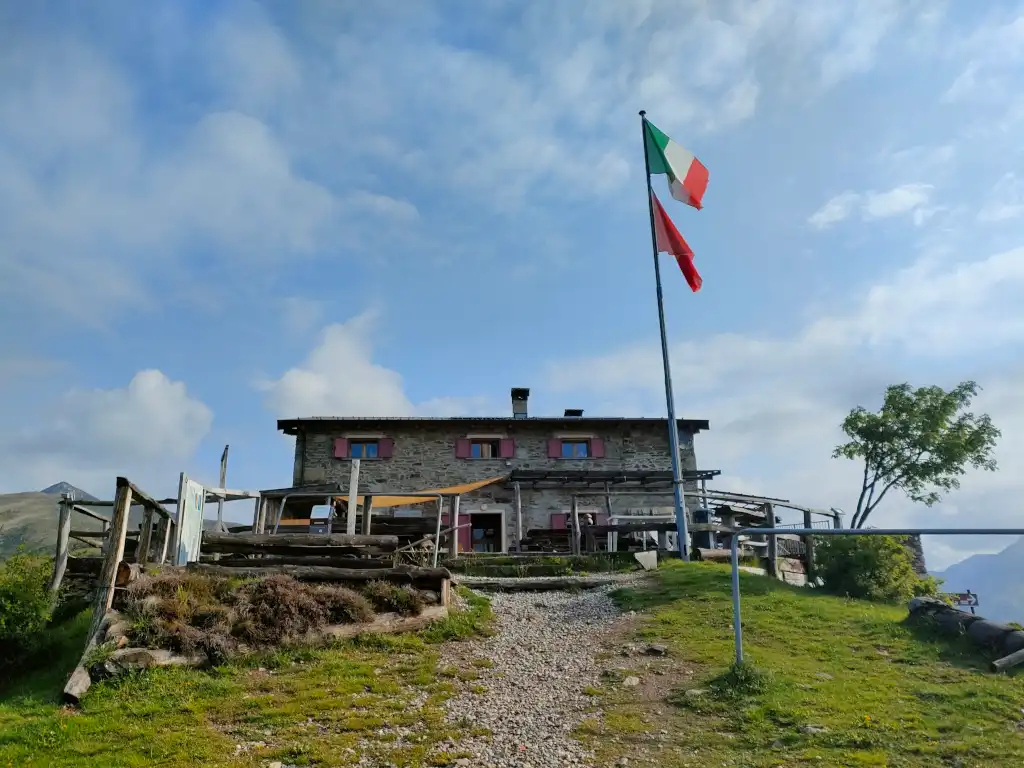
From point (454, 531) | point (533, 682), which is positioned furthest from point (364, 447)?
point (533, 682)

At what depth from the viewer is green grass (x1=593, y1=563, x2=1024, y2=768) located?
17.6ft

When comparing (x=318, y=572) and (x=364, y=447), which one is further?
(x=364, y=447)

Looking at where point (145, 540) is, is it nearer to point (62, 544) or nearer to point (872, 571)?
point (62, 544)

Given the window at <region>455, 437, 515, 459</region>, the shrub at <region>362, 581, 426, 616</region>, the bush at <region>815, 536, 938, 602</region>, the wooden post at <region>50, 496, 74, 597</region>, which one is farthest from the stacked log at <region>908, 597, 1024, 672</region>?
the window at <region>455, 437, 515, 459</region>

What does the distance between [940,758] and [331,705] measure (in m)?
4.84

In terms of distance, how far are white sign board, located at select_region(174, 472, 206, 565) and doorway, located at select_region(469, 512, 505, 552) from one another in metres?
13.8

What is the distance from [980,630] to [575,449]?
56.5 feet

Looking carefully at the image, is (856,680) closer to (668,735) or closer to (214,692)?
(668,735)

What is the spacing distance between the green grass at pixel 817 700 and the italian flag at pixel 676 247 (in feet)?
26.0

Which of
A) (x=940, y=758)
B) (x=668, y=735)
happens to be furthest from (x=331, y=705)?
(x=940, y=758)

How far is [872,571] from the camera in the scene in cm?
1246

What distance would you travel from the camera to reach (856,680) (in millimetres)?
7141

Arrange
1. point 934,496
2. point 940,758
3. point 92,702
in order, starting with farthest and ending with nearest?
1. point 934,496
2. point 92,702
3. point 940,758

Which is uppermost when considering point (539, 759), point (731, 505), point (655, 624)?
point (731, 505)
